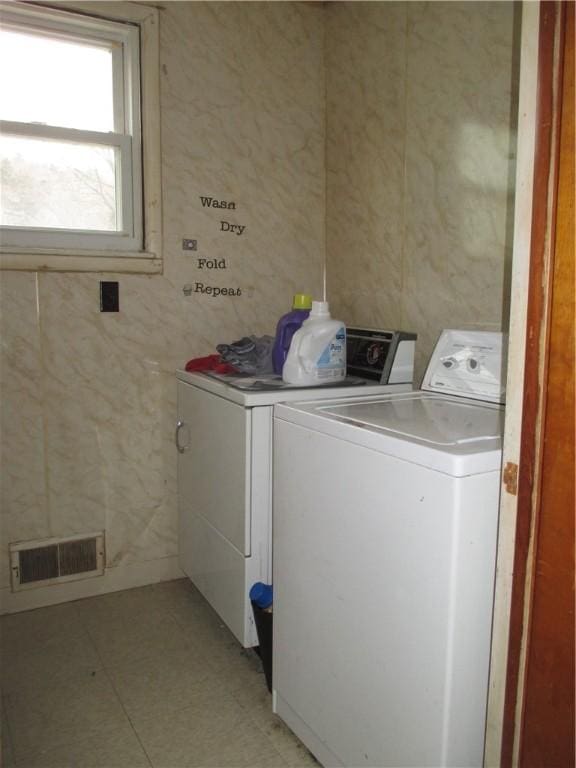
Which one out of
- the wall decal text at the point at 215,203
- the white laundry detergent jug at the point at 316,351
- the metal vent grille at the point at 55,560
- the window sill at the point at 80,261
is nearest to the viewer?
the white laundry detergent jug at the point at 316,351

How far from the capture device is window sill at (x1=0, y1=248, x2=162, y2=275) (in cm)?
219

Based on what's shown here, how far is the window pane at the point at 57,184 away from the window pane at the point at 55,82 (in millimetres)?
97

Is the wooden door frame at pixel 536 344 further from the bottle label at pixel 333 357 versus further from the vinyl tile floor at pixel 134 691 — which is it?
the bottle label at pixel 333 357

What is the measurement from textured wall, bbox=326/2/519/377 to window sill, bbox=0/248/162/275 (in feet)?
2.86

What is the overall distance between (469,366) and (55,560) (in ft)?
5.82

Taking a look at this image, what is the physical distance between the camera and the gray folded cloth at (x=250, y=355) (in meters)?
2.20

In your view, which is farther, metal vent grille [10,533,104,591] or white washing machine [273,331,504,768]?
metal vent grille [10,533,104,591]

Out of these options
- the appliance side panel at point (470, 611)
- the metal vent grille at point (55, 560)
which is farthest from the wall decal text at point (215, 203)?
the appliance side panel at point (470, 611)

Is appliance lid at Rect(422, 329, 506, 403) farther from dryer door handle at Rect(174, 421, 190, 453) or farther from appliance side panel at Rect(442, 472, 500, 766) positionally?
dryer door handle at Rect(174, 421, 190, 453)

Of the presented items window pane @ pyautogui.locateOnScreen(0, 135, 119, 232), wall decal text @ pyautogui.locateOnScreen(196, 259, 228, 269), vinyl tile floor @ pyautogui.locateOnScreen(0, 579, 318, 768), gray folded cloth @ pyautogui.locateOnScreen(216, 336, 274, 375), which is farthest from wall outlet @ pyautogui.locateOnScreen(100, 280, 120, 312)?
vinyl tile floor @ pyautogui.locateOnScreen(0, 579, 318, 768)

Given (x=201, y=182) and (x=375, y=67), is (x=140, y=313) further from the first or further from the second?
(x=375, y=67)

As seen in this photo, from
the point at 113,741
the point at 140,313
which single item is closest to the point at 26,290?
the point at 140,313

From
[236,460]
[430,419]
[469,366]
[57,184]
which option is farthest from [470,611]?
[57,184]

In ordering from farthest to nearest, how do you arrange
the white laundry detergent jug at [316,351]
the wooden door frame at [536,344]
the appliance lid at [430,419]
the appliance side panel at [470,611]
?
the white laundry detergent jug at [316,351], the appliance lid at [430,419], the appliance side panel at [470,611], the wooden door frame at [536,344]
